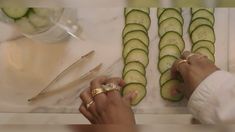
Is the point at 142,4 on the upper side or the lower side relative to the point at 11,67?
upper

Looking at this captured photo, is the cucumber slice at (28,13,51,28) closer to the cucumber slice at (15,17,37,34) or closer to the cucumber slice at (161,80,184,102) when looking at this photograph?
the cucumber slice at (15,17,37,34)

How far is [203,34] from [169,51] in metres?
0.08

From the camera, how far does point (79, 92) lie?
0.70 meters

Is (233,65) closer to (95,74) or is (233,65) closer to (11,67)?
(95,74)

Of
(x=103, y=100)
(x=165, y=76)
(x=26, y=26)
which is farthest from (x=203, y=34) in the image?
(x=26, y=26)

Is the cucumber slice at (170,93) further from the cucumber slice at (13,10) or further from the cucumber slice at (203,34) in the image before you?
the cucumber slice at (13,10)

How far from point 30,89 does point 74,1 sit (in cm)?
36

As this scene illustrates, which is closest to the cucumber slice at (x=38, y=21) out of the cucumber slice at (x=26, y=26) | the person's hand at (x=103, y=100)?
the cucumber slice at (x=26, y=26)

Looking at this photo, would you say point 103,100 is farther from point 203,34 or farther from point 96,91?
point 203,34

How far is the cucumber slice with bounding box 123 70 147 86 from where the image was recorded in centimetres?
69

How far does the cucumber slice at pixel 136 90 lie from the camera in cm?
69

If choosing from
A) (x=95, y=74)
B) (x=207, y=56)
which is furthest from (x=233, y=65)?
(x=95, y=74)

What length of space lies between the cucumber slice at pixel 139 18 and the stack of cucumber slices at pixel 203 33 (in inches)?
3.5

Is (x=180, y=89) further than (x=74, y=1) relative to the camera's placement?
Yes
